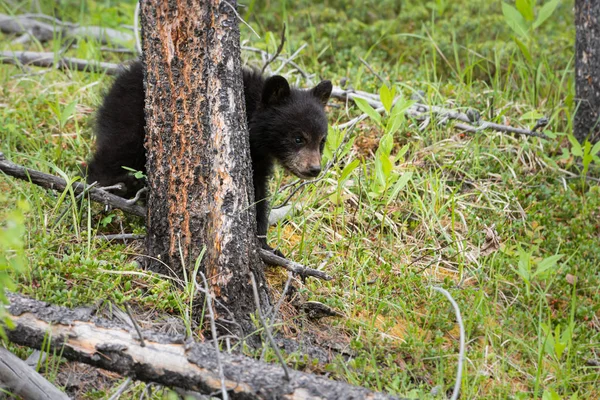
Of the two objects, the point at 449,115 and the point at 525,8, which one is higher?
the point at 525,8

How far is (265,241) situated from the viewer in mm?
4219

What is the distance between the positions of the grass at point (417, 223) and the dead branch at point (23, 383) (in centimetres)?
29

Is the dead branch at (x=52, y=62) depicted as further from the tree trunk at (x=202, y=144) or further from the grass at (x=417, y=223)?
the tree trunk at (x=202, y=144)

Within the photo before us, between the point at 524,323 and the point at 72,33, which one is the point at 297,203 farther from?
the point at 72,33

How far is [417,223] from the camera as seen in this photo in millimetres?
4773

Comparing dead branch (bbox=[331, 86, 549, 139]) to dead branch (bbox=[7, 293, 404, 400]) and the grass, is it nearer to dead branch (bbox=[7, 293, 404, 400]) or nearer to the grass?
the grass

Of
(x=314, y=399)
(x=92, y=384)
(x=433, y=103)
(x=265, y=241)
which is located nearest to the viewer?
Answer: (x=314, y=399)

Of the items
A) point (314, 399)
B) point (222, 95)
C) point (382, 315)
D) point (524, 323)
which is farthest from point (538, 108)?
point (314, 399)

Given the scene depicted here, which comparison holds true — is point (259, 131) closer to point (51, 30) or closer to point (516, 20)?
point (516, 20)

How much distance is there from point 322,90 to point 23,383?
115 inches

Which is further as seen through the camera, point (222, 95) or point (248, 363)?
point (222, 95)

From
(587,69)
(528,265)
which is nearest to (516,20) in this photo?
(587,69)

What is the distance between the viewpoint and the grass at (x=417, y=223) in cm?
352

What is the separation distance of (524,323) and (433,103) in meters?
2.32
